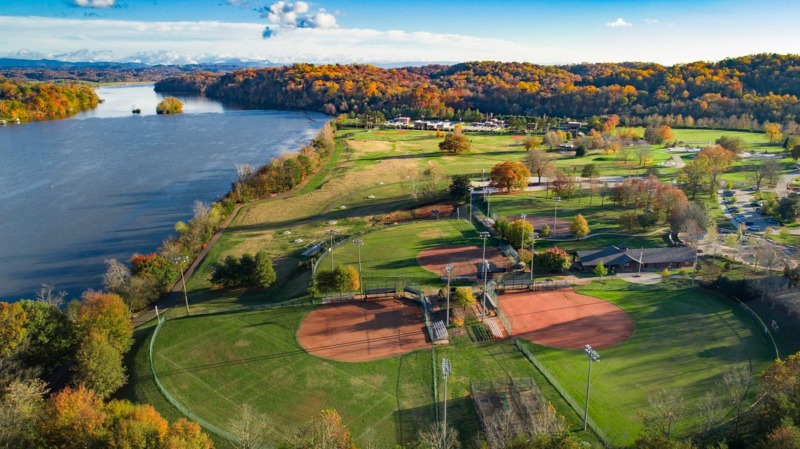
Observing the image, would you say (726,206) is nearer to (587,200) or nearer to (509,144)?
(587,200)

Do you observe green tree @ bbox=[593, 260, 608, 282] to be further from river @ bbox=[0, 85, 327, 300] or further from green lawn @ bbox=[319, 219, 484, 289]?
river @ bbox=[0, 85, 327, 300]

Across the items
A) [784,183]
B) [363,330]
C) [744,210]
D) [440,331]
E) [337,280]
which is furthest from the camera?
[784,183]

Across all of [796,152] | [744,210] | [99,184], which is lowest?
[99,184]

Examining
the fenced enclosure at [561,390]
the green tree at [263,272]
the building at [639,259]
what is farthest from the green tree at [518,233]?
the green tree at [263,272]

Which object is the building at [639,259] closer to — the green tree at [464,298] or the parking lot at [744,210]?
the green tree at [464,298]

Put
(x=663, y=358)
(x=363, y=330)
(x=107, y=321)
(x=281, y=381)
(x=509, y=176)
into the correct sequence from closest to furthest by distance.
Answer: (x=281, y=381) → (x=663, y=358) → (x=107, y=321) → (x=363, y=330) → (x=509, y=176)

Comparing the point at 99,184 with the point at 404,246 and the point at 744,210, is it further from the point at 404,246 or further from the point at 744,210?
the point at 744,210

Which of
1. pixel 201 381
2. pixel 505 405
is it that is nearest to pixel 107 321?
pixel 201 381

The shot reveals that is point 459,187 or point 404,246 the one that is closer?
point 404,246
